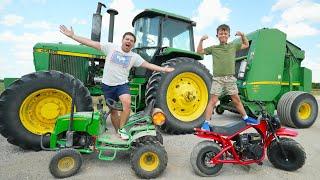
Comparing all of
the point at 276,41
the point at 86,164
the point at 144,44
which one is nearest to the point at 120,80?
the point at 86,164

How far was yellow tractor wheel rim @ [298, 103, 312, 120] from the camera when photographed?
7711 millimetres

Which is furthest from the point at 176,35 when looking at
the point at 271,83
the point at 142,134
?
the point at 142,134

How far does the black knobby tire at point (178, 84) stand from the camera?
6.03 metres

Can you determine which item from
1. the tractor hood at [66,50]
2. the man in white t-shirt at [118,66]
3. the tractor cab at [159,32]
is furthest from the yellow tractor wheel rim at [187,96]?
the tractor hood at [66,50]

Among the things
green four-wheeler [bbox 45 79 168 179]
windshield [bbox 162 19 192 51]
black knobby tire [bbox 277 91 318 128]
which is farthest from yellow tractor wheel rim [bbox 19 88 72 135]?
black knobby tire [bbox 277 91 318 128]

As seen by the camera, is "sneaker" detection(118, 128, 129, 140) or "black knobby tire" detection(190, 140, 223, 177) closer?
"black knobby tire" detection(190, 140, 223, 177)

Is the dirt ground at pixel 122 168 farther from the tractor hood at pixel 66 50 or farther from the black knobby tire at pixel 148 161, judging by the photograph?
the tractor hood at pixel 66 50

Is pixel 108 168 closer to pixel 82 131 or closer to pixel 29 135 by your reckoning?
pixel 82 131

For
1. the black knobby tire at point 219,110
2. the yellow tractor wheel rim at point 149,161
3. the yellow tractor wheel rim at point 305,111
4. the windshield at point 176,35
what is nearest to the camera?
the yellow tractor wheel rim at point 149,161

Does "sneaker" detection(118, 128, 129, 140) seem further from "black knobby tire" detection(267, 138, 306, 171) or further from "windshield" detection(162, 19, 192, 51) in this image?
"windshield" detection(162, 19, 192, 51)

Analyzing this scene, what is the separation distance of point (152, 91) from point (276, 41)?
11.9ft

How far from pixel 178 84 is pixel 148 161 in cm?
270

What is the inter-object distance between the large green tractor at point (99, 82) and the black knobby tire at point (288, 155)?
2.18 meters

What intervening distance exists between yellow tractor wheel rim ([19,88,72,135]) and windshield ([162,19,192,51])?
2.47 m
